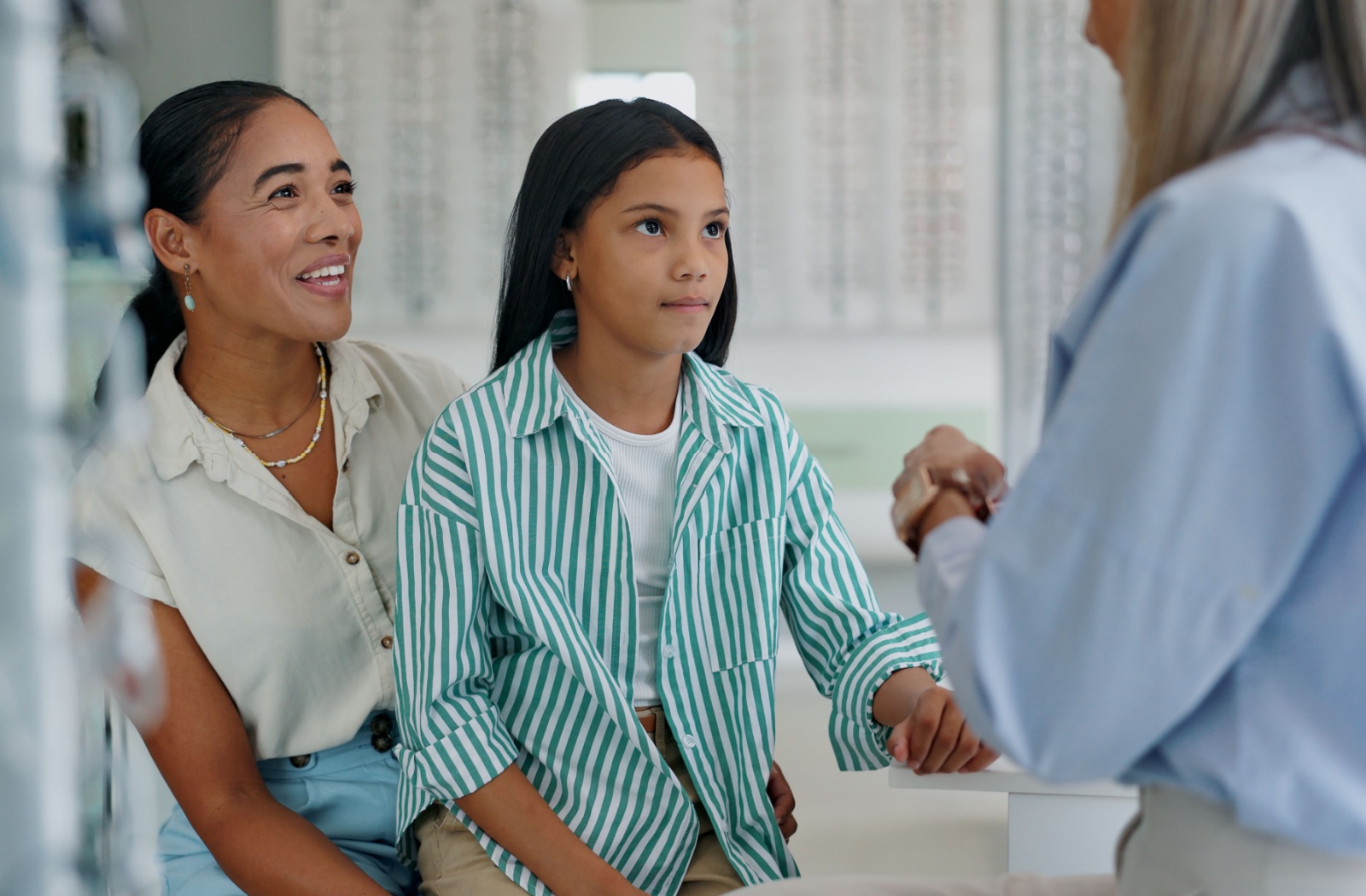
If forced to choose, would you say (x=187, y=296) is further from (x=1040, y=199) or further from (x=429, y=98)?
(x=1040, y=199)

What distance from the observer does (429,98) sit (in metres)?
3.32

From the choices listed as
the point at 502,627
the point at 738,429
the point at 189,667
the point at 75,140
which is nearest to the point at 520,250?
the point at 738,429

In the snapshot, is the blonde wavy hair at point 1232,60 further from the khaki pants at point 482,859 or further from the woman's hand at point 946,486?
the khaki pants at point 482,859

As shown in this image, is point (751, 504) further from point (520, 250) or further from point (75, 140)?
point (75, 140)

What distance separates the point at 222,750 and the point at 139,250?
2.80 feet

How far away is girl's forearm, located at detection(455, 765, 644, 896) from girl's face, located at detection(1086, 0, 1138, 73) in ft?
2.62

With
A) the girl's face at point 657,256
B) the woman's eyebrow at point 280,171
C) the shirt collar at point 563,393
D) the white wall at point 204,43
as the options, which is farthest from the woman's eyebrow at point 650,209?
the white wall at point 204,43

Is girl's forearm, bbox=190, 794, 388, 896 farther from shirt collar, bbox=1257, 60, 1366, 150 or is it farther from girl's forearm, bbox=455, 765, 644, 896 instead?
shirt collar, bbox=1257, 60, 1366, 150

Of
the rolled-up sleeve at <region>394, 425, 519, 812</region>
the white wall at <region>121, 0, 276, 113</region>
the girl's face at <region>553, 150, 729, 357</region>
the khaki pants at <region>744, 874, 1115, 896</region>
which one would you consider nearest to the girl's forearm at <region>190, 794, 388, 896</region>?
the rolled-up sleeve at <region>394, 425, 519, 812</region>

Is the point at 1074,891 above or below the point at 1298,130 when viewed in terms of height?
below

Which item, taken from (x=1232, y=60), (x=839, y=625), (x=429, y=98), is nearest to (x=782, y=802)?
(x=839, y=625)

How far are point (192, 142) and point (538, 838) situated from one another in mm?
842

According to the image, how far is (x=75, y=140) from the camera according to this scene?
62cm

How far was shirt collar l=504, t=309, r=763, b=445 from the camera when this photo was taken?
1254mm
